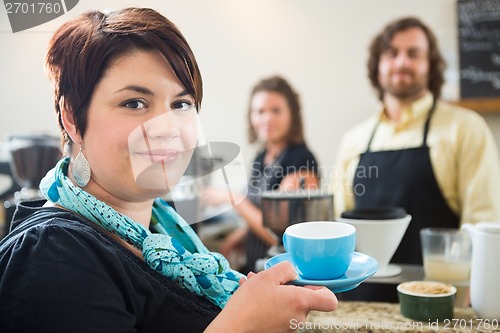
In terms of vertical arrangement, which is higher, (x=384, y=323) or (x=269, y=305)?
(x=269, y=305)

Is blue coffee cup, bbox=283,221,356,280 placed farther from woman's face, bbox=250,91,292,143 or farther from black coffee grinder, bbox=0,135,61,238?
woman's face, bbox=250,91,292,143

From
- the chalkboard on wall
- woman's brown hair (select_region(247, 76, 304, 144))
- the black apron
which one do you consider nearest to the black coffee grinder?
the black apron

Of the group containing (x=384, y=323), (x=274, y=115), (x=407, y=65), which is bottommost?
(x=384, y=323)

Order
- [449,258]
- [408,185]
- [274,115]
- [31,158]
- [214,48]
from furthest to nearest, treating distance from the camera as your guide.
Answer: [274,115]
[408,185]
[449,258]
[31,158]
[214,48]

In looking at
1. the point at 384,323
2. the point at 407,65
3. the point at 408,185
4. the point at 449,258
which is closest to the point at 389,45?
the point at 407,65

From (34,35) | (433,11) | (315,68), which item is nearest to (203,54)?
(34,35)

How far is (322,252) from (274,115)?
1.12m

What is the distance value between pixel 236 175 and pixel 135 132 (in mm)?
147

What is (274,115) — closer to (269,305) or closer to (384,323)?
(384,323)

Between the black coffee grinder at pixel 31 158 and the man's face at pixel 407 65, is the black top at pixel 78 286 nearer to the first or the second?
the black coffee grinder at pixel 31 158

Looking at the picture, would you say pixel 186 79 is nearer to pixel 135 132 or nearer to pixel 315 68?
pixel 135 132

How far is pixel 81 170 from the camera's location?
43 centimetres

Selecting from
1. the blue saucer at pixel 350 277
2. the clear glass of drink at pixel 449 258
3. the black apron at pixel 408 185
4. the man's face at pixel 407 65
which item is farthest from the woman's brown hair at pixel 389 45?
the blue saucer at pixel 350 277

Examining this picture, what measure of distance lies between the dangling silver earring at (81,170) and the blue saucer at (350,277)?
0.18 metres
